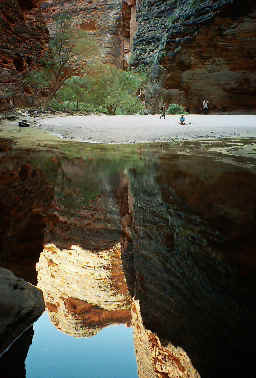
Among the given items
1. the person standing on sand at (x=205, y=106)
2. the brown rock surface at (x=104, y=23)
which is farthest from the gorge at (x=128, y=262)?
the brown rock surface at (x=104, y=23)

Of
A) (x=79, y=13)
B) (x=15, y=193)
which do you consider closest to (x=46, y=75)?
(x=15, y=193)

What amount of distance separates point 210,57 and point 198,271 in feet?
52.0

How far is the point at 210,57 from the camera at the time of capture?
1467cm

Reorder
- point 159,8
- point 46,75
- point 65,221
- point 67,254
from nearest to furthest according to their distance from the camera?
point 67,254, point 65,221, point 46,75, point 159,8

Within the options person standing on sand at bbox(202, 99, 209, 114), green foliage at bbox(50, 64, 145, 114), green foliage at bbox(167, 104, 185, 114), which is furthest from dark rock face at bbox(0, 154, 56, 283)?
person standing on sand at bbox(202, 99, 209, 114)

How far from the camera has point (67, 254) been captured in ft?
5.13

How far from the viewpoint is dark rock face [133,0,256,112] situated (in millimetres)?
13180

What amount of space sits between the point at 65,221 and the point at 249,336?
141 cm

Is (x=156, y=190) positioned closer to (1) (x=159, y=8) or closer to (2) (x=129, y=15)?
(1) (x=159, y=8)

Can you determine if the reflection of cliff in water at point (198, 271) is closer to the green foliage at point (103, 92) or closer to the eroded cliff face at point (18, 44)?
the eroded cliff face at point (18, 44)

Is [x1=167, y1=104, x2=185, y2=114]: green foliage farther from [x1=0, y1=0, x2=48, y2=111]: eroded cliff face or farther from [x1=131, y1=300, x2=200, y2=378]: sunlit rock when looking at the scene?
[x1=131, y1=300, x2=200, y2=378]: sunlit rock

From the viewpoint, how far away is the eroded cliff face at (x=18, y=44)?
1379 cm

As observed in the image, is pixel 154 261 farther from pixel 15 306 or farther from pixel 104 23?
pixel 104 23

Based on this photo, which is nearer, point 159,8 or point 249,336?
point 249,336
